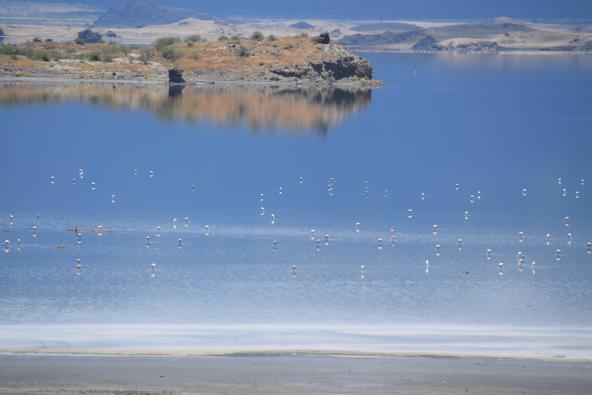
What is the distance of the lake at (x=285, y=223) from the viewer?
25.5m

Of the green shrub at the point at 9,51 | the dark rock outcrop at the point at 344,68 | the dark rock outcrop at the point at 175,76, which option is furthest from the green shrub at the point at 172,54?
the green shrub at the point at 9,51

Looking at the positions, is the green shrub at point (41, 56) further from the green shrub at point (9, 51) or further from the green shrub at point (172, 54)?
the green shrub at point (172, 54)

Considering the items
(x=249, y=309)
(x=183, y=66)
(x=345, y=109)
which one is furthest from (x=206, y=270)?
(x=183, y=66)

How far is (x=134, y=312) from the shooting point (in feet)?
83.5

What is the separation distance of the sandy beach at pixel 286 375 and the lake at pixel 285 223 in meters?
1.74

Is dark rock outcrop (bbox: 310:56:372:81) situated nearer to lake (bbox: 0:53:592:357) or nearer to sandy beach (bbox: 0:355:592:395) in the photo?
lake (bbox: 0:53:592:357)

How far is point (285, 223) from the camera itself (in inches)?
1454

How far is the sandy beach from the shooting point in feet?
62.2

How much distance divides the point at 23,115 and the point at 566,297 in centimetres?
4618

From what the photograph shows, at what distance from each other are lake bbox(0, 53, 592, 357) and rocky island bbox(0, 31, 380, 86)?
24.2 m

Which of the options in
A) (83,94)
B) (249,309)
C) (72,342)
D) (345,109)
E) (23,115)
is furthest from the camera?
(83,94)

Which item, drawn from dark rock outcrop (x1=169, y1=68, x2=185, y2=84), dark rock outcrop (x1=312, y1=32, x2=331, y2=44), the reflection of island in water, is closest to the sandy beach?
the reflection of island in water

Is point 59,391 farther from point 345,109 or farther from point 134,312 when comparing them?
point 345,109

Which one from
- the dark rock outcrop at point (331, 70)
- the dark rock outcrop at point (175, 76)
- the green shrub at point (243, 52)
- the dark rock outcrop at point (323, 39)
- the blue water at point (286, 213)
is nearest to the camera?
the blue water at point (286, 213)
